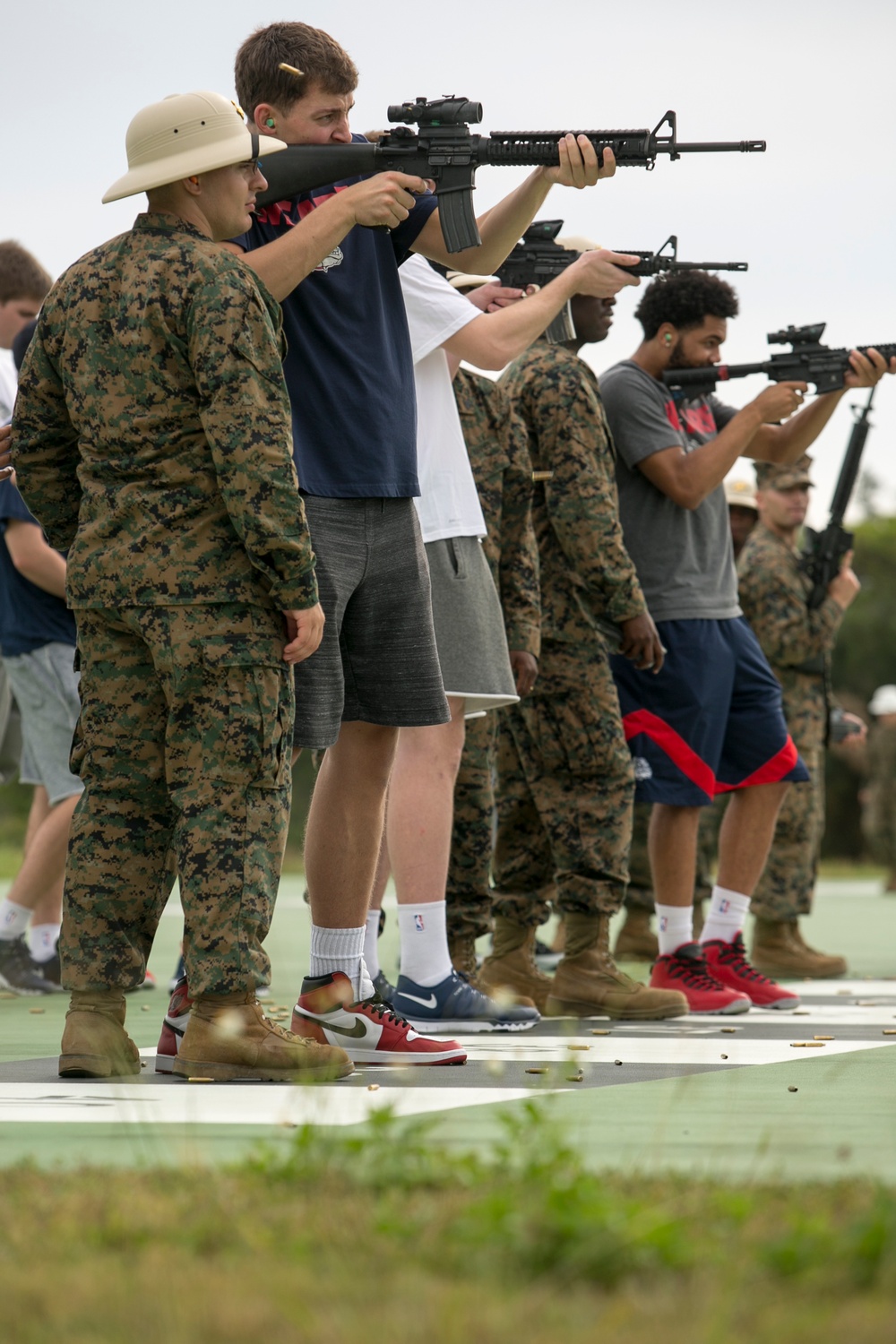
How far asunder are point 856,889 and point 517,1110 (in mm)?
14674

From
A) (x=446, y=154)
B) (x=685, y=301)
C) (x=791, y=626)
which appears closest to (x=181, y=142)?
(x=446, y=154)

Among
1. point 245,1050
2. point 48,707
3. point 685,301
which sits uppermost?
point 685,301

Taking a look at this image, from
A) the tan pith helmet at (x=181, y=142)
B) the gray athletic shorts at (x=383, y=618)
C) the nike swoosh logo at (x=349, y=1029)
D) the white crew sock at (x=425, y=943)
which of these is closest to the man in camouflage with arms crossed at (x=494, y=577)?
the white crew sock at (x=425, y=943)

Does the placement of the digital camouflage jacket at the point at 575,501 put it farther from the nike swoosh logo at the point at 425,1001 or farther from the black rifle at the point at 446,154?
the nike swoosh logo at the point at 425,1001

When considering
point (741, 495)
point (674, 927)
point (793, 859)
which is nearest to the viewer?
point (674, 927)

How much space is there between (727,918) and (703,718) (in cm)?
74

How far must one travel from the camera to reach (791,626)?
26.1ft

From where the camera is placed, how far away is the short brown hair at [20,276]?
6.55 metres

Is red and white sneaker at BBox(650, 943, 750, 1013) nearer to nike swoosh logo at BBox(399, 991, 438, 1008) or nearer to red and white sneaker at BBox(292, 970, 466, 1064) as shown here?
nike swoosh logo at BBox(399, 991, 438, 1008)

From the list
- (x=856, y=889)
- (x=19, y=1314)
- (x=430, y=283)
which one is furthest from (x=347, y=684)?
(x=856, y=889)

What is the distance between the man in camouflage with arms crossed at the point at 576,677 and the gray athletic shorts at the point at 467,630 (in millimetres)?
716

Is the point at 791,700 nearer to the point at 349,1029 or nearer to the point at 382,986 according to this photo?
the point at 382,986

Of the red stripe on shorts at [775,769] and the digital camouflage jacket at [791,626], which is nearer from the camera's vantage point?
the red stripe on shorts at [775,769]

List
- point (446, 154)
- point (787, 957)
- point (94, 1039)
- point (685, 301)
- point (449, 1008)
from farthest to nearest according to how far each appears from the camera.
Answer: point (787, 957) < point (685, 301) < point (449, 1008) < point (446, 154) < point (94, 1039)
